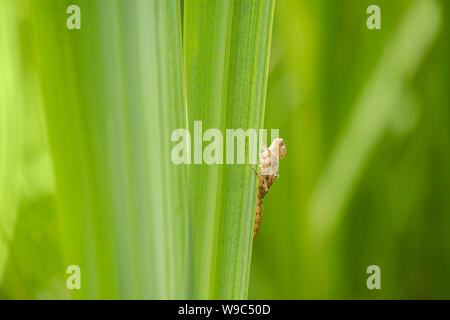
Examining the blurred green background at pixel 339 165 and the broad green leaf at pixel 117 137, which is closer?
the broad green leaf at pixel 117 137

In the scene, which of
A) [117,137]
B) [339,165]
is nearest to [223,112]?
[117,137]

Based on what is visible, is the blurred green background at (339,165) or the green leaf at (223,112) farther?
the blurred green background at (339,165)

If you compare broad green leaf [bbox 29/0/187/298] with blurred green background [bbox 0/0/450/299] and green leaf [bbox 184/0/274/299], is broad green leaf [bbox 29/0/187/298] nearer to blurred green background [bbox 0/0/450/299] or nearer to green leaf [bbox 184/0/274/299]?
green leaf [bbox 184/0/274/299]

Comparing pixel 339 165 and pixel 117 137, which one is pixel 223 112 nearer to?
pixel 117 137

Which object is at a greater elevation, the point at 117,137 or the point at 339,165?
the point at 117,137

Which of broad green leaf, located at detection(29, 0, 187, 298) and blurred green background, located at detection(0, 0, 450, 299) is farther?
blurred green background, located at detection(0, 0, 450, 299)

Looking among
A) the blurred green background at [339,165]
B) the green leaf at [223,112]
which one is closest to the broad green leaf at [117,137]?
the green leaf at [223,112]

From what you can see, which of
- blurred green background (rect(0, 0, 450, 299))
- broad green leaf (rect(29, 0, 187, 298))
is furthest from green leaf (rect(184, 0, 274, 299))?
blurred green background (rect(0, 0, 450, 299))

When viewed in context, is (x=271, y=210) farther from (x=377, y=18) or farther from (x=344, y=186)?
(x=377, y=18)

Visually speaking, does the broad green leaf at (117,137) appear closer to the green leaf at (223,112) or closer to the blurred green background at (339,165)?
the green leaf at (223,112)

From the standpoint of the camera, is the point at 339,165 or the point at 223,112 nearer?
the point at 223,112
